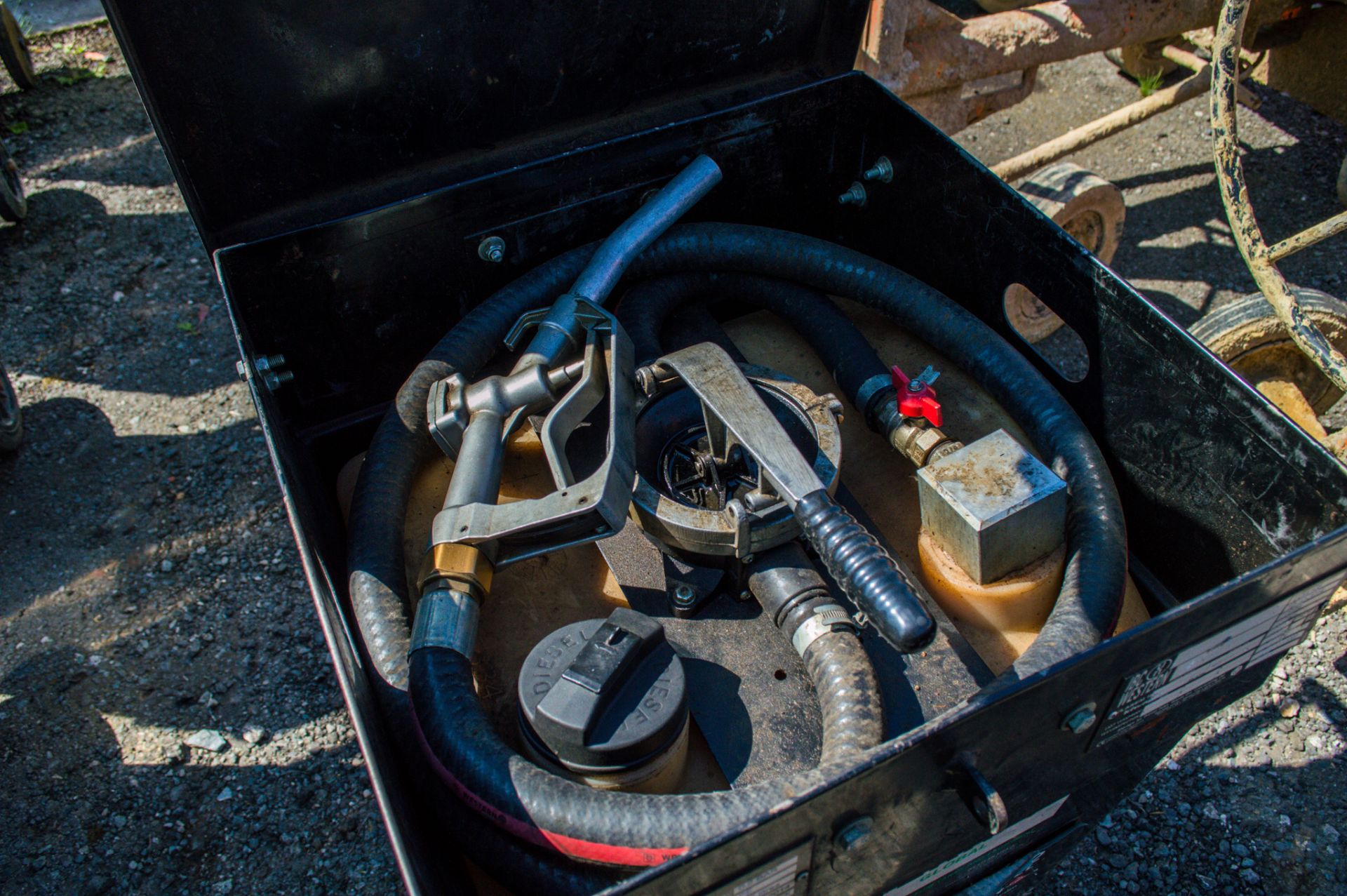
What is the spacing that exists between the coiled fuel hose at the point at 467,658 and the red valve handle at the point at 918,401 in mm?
105

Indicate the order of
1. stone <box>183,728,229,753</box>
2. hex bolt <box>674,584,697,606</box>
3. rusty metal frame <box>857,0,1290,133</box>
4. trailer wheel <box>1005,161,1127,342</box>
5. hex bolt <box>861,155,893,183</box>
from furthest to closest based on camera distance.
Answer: trailer wheel <box>1005,161,1127,342</box> < rusty metal frame <box>857,0,1290,133</box> < stone <box>183,728,229,753</box> < hex bolt <box>861,155,893,183</box> < hex bolt <box>674,584,697,606</box>

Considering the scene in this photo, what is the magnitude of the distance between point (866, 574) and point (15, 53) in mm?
5073

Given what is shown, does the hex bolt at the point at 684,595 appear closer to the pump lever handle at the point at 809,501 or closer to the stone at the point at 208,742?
the pump lever handle at the point at 809,501

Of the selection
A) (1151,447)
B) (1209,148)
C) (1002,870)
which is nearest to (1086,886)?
(1002,870)

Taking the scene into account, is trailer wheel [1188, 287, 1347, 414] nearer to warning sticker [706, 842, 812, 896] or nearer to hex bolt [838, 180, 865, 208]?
hex bolt [838, 180, 865, 208]

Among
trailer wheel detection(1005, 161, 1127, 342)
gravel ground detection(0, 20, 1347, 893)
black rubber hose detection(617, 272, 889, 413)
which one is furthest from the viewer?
trailer wheel detection(1005, 161, 1127, 342)

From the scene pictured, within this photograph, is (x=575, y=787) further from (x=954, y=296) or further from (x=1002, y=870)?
(x=954, y=296)

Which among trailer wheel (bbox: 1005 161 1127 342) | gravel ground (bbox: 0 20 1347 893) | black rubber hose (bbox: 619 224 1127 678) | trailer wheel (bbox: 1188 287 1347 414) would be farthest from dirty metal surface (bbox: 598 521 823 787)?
trailer wheel (bbox: 1005 161 1127 342)

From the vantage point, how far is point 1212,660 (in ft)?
3.60

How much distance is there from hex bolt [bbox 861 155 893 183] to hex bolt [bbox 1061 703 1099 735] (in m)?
1.02

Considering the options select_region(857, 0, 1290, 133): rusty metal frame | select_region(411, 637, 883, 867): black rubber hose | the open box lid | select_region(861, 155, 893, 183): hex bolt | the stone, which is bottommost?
the stone

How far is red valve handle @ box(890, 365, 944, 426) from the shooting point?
1.41 metres

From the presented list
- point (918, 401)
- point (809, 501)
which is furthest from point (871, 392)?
point (809, 501)

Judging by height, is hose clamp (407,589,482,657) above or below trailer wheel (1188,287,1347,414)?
above
